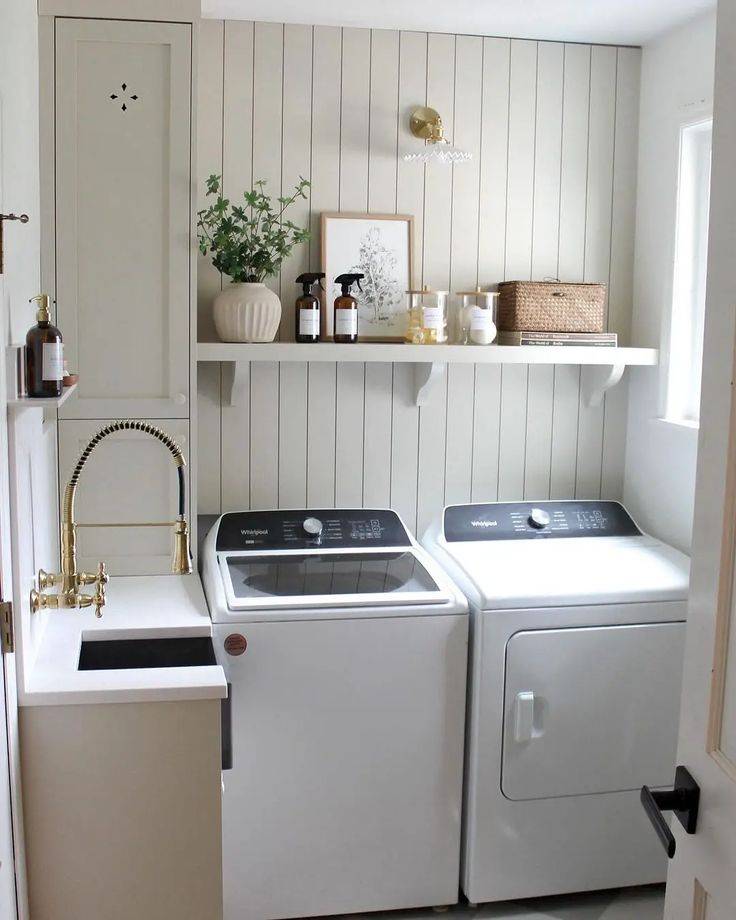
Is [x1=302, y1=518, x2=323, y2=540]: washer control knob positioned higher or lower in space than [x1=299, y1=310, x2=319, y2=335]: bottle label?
lower

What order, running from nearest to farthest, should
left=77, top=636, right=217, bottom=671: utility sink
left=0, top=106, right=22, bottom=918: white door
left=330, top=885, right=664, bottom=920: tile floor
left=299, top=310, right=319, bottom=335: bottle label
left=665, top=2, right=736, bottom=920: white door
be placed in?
left=665, top=2, right=736, bottom=920: white door → left=0, top=106, right=22, bottom=918: white door → left=77, top=636, right=217, bottom=671: utility sink → left=330, top=885, right=664, bottom=920: tile floor → left=299, top=310, right=319, bottom=335: bottle label

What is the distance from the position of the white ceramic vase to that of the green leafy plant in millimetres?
53

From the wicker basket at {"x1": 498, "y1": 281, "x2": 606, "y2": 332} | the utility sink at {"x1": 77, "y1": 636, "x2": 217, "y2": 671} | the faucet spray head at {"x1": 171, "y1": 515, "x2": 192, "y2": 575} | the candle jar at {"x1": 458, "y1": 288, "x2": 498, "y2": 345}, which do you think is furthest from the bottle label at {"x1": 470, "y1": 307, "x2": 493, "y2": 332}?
the faucet spray head at {"x1": 171, "y1": 515, "x2": 192, "y2": 575}

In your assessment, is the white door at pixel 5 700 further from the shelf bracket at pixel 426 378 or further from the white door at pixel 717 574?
the shelf bracket at pixel 426 378

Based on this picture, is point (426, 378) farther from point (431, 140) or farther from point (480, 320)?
point (431, 140)

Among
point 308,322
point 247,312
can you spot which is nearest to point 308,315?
point 308,322

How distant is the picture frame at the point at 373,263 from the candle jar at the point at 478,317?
0.18 m

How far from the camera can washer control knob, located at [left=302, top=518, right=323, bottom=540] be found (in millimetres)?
2980

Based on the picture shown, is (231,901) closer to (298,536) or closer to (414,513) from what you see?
(298,536)

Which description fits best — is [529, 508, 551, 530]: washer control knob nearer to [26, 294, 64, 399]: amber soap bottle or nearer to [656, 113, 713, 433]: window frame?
[656, 113, 713, 433]: window frame

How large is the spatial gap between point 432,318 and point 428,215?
1.23 ft

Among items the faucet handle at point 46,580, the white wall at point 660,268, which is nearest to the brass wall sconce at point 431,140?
the white wall at point 660,268

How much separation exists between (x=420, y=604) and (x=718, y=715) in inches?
56.1

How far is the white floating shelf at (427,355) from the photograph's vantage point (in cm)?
Result: 281
